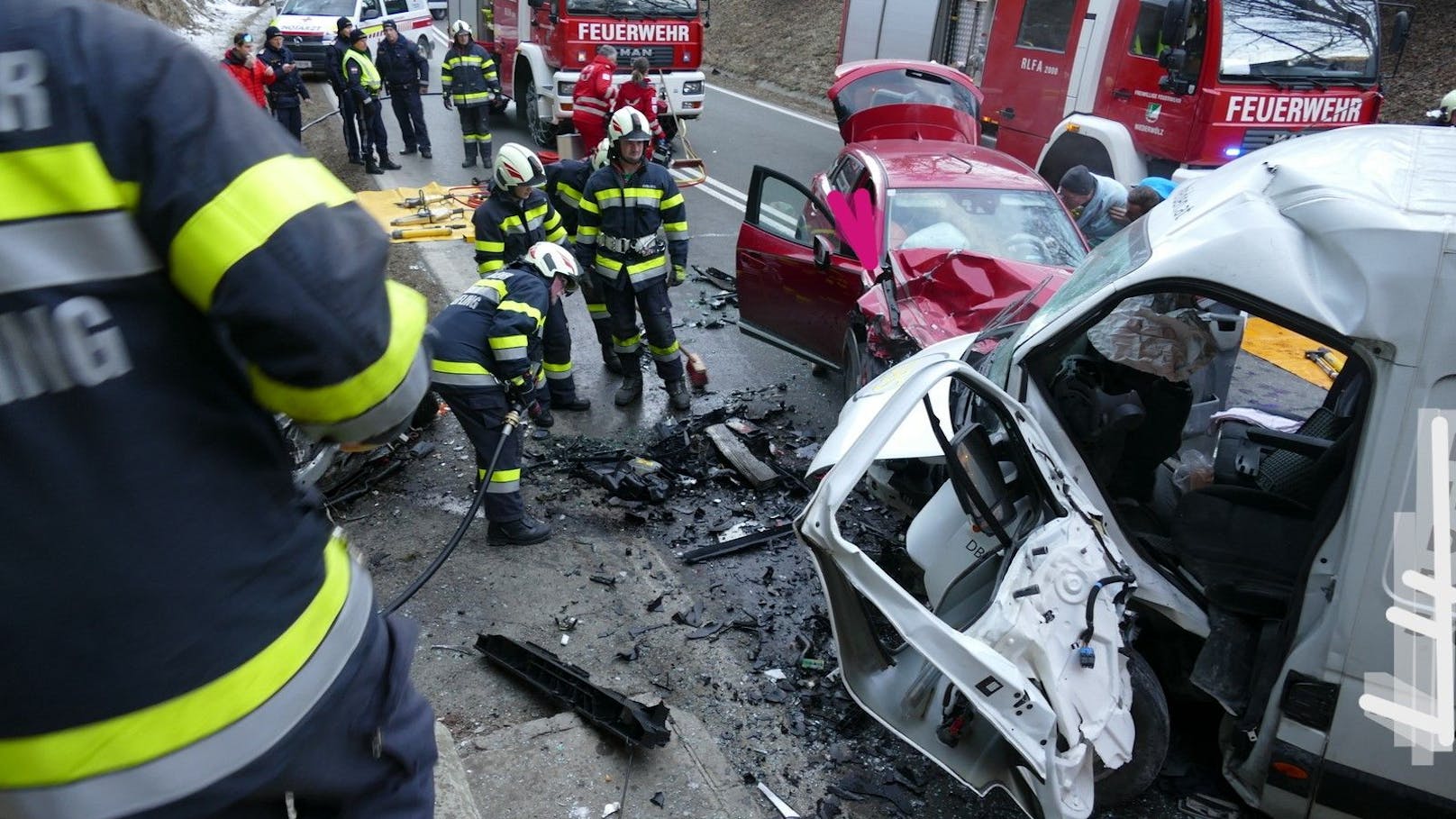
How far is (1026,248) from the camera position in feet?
19.9

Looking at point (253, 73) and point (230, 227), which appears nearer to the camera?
point (230, 227)

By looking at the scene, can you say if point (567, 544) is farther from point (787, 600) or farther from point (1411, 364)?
point (1411, 364)

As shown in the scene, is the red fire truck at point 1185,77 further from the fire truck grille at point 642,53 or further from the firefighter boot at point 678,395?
the fire truck grille at point 642,53

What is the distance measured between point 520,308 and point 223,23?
30759mm

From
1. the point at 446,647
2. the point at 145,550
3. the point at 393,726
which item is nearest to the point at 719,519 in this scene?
the point at 446,647

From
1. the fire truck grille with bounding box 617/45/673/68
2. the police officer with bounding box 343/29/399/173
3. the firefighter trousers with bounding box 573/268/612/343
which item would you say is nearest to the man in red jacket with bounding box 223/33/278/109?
the police officer with bounding box 343/29/399/173

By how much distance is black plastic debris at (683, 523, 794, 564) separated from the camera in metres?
4.98

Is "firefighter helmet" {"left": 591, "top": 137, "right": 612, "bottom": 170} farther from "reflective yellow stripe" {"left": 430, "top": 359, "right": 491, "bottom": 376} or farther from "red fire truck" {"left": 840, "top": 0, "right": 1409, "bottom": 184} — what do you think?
"red fire truck" {"left": 840, "top": 0, "right": 1409, "bottom": 184}

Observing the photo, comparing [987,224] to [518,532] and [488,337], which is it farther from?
[518,532]

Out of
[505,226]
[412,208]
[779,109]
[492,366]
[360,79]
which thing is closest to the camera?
[492,366]

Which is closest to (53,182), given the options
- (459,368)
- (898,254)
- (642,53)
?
(459,368)

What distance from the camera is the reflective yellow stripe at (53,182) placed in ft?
3.55

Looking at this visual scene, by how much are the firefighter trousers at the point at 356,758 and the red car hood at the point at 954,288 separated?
13.1 feet
